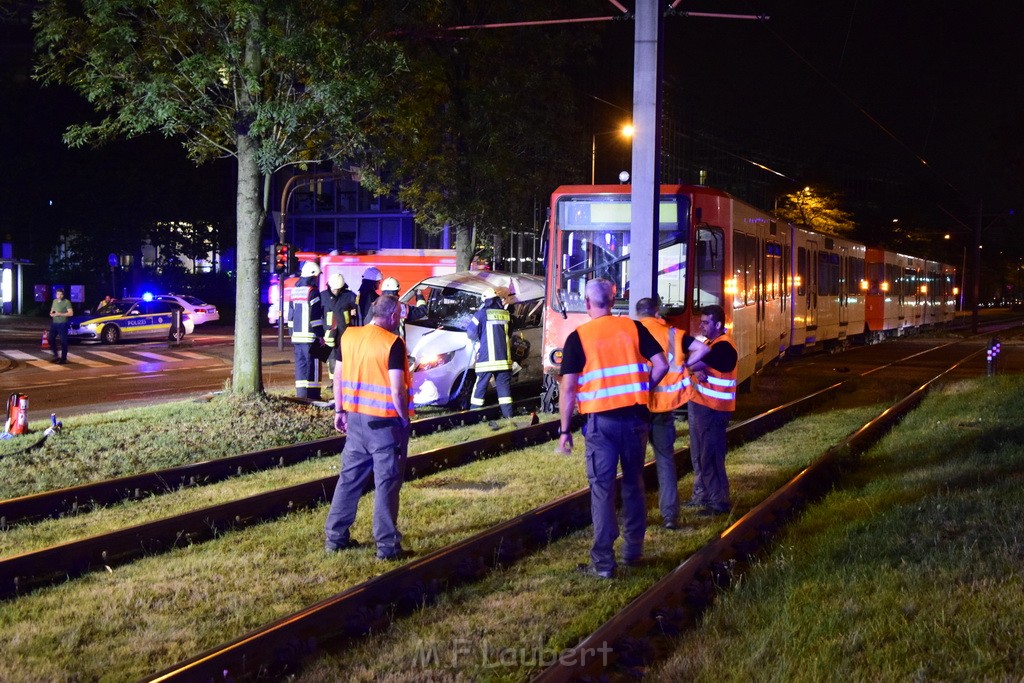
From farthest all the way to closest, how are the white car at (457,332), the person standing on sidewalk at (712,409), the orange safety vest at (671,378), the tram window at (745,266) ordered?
the white car at (457,332) < the tram window at (745,266) < the person standing on sidewalk at (712,409) < the orange safety vest at (671,378)

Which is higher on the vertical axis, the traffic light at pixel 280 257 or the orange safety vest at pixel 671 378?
the traffic light at pixel 280 257

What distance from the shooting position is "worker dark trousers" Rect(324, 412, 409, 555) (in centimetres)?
739

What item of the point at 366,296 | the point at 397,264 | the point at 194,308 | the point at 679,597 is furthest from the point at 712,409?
the point at 194,308

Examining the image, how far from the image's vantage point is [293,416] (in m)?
14.5

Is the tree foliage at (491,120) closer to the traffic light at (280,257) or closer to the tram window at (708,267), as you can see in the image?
the traffic light at (280,257)

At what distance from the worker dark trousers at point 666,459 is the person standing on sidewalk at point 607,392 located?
1525 millimetres

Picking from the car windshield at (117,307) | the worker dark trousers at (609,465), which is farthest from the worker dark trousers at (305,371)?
the car windshield at (117,307)

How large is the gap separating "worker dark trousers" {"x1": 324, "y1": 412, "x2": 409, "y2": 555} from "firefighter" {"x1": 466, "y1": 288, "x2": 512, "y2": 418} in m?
7.71

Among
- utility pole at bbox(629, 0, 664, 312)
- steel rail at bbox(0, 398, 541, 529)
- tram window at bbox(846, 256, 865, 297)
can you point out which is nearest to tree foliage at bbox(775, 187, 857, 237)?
tram window at bbox(846, 256, 865, 297)

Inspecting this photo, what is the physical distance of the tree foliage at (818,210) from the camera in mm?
70562

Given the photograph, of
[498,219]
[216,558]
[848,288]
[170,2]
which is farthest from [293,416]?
[848,288]

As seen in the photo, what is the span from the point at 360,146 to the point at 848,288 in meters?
18.3

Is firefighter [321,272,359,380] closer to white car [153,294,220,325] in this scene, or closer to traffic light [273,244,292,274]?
traffic light [273,244,292,274]

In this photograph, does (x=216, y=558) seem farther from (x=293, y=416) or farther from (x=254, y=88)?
(x=254, y=88)
